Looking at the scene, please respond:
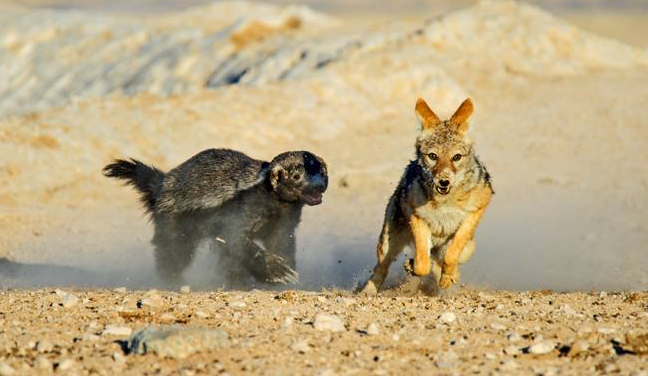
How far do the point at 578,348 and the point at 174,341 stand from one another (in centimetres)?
235

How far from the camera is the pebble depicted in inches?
279

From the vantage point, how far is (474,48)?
67.5ft

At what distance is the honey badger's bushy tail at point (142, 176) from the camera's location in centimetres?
1168

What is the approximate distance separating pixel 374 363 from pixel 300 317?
1236 mm

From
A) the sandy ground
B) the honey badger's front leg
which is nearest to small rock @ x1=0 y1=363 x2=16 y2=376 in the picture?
the sandy ground

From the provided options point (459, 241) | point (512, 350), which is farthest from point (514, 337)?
point (459, 241)

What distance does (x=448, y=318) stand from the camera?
24.6 feet

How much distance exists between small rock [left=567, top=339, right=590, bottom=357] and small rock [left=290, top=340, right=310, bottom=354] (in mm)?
1533

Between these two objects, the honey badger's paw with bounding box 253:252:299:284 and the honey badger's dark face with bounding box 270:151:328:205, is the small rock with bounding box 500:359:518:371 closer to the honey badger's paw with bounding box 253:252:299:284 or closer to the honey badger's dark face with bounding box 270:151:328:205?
the honey badger's paw with bounding box 253:252:299:284

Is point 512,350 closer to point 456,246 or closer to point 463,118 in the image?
point 456,246

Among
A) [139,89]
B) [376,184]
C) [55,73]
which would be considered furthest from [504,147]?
[55,73]

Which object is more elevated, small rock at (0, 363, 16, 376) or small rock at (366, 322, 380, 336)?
small rock at (366, 322, 380, 336)

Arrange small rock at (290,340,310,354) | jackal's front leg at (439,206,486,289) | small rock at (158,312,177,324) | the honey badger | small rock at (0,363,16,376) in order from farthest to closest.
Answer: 1. the honey badger
2. jackal's front leg at (439,206,486,289)
3. small rock at (158,312,177,324)
4. small rock at (290,340,310,354)
5. small rock at (0,363,16,376)

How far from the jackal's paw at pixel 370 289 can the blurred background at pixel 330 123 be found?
1.36 metres
